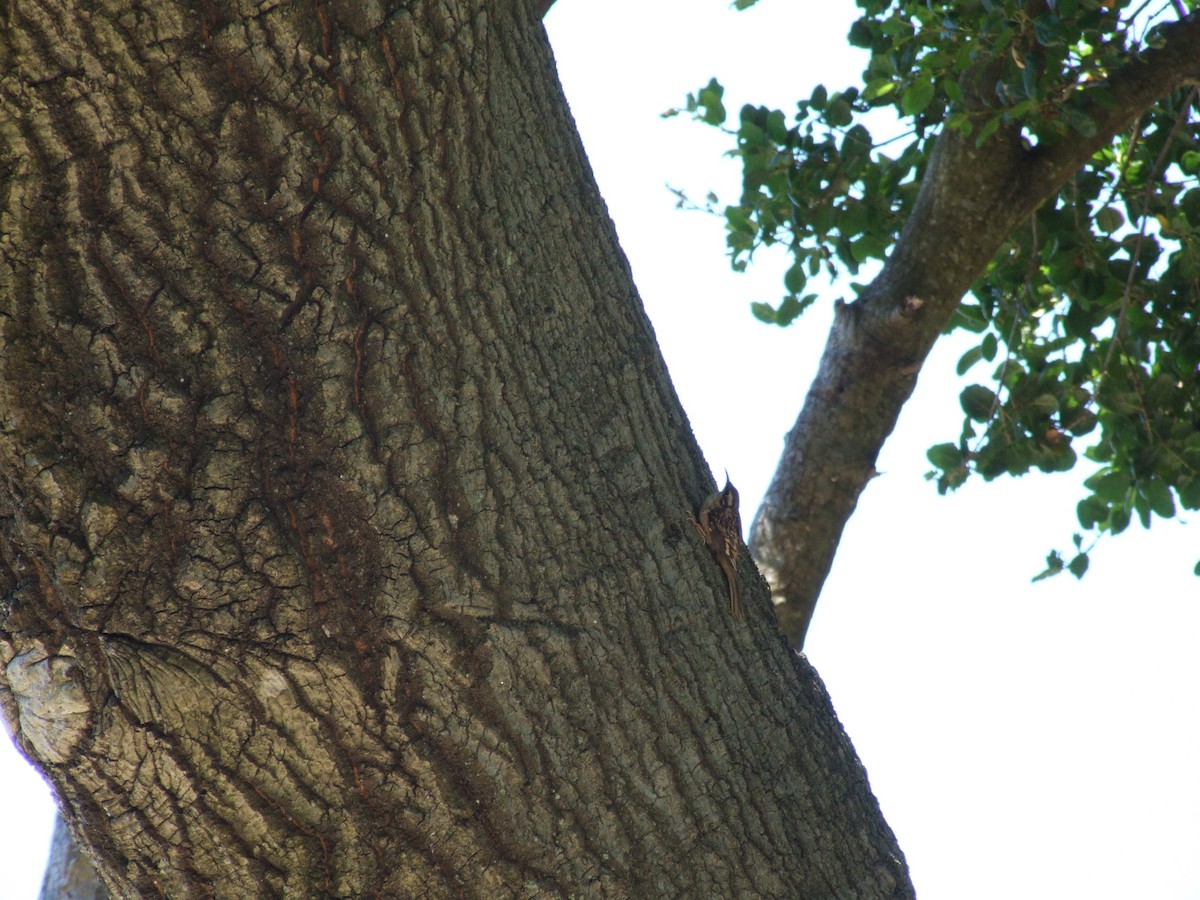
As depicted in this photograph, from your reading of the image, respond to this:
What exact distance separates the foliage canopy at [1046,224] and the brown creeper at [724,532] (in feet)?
3.79

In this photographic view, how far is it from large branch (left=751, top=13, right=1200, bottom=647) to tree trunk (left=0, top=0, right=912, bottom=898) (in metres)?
1.18

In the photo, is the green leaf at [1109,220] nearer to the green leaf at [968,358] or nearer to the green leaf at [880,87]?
the green leaf at [968,358]

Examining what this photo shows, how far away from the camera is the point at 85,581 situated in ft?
3.57

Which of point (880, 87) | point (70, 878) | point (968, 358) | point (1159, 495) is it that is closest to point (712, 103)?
point (880, 87)

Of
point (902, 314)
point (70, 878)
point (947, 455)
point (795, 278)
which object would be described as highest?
point (795, 278)

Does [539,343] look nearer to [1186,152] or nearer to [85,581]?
[85,581]

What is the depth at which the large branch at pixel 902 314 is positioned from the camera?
222cm

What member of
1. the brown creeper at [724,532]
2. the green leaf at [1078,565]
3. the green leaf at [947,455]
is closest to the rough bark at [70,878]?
the brown creeper at [724,532]

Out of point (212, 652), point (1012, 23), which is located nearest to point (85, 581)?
point (212, 652)

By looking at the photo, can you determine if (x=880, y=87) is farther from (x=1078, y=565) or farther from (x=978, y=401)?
(x=1078, y=565)

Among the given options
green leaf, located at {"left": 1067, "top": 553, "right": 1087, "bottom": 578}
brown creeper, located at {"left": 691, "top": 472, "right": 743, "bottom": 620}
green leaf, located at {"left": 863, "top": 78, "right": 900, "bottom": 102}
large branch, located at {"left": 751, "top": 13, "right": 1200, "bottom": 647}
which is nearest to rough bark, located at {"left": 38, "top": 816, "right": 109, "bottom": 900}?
large branch, located at {"left": 751, "top": 13, "right": 1200, "bottom": 647}

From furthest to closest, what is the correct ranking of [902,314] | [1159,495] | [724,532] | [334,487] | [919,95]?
[1159,495] → [902,314] → [919,95] → [724,532] → [334,487]

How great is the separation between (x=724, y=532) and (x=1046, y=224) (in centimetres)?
168

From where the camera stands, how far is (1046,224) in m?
2.58
